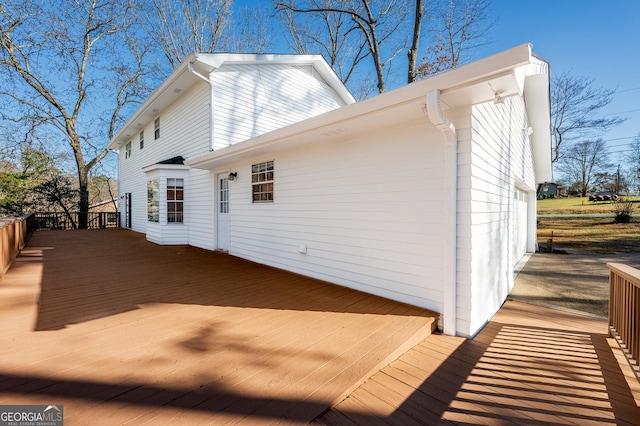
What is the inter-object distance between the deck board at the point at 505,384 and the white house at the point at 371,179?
0.46m

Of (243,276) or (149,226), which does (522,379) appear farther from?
(149,226)

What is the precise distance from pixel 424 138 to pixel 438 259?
55.6 inches

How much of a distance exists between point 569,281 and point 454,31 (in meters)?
10.2

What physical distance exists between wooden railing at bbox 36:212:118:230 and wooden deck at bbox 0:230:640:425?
46.1 feet

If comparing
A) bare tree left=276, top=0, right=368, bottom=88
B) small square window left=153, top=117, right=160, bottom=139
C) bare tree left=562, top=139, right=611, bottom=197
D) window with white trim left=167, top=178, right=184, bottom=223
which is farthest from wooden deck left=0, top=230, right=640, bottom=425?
bare tree left=562, top=139, right=611, bottom=197

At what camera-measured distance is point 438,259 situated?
3.15 m

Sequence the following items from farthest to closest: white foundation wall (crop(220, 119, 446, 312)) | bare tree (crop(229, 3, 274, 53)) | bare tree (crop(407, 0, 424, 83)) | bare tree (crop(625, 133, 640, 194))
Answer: bare tree (crop(625, 133, 640, 194)), bare tree (crop(229, 3, 274, 53)), bare tree (crop(407, 0, 424, 83)), white foundation wall (crop(220, 119, 446, 312))

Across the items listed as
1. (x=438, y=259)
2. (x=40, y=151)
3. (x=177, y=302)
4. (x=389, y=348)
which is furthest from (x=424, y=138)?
(x=40, y=151)

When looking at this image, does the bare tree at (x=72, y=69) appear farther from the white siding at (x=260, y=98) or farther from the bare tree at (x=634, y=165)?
the bare tree at (x=634, y=165)

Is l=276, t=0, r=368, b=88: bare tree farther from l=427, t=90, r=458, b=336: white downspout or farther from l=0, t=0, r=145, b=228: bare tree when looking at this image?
l=427, t=90, r=458, b=336: white downspout

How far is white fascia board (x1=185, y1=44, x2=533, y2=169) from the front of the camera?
7.10 feet

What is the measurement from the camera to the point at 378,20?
11.0m

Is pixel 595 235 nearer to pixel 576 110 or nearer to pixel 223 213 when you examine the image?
pixel 576 110

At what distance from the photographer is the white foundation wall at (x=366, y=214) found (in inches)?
128
